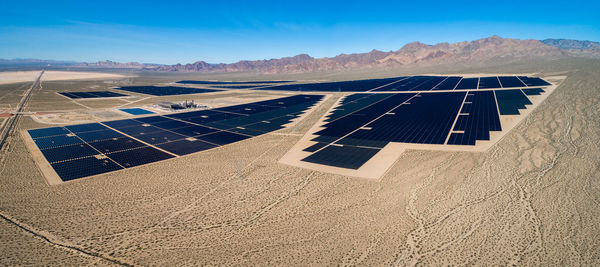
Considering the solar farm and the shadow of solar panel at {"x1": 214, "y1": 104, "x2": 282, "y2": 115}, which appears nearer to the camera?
the solar farm

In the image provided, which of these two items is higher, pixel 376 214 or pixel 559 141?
pixel 559 141

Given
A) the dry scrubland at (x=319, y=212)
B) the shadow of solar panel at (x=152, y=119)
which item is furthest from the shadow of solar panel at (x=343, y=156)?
the shadow of solar panel at (x=152, y=119)

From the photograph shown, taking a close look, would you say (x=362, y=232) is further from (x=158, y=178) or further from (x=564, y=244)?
(x=158, y=178)

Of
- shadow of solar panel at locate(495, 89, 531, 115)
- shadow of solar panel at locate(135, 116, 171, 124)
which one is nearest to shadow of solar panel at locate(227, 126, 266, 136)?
shadow of solar panel at locate(135, 116, 171, 124)

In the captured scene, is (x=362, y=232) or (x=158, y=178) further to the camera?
(x=158, y=178)

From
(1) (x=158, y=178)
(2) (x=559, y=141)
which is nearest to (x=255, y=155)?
(1) (x=158, y=178)

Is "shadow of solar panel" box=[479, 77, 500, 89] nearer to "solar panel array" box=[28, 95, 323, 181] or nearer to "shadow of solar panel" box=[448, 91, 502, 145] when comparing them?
"shadow of solar panel" box=[448, 91, 502, 145]

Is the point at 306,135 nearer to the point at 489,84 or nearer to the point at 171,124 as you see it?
the point at 171,124
